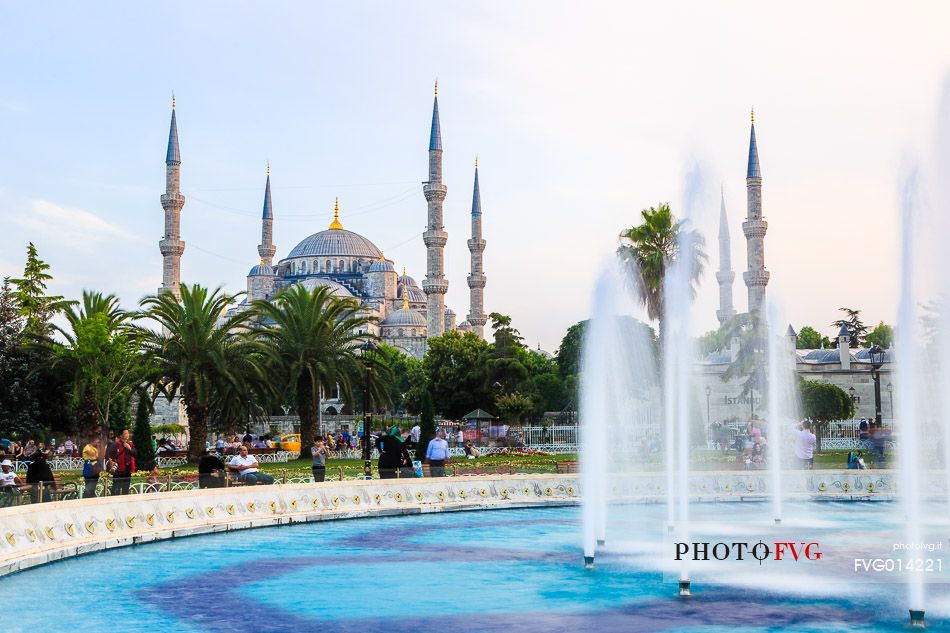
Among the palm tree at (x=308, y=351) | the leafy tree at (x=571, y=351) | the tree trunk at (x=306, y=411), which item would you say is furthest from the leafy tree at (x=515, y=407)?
the tree trunk at (x=306, y=411)

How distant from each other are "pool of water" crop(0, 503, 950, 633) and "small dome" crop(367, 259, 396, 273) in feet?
244

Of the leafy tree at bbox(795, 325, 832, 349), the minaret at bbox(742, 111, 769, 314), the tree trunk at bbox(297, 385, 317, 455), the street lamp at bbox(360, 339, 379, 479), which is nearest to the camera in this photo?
the street lamp at bbox(360, 339, 379, 479)

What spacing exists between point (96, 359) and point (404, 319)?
5453cm

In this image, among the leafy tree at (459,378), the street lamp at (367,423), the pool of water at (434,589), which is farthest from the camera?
the leafy tree at (459,378)

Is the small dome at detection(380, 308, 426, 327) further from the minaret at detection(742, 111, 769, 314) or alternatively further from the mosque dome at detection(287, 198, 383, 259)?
the minaret at detection(742, 111, 769, 314)

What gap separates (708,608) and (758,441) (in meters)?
13.9

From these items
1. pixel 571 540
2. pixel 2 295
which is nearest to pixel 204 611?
pixel 571 540

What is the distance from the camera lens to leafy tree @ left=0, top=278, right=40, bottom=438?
90.9ft

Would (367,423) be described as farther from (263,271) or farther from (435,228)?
(263,271)

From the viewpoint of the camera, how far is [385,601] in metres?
8.16

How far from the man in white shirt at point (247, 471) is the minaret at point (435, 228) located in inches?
1546

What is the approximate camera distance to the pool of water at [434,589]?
728 cm

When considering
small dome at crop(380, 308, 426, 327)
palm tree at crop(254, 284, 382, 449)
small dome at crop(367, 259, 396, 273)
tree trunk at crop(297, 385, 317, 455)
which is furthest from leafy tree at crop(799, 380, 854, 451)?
small dome at crop(367, 259, 396, 273)

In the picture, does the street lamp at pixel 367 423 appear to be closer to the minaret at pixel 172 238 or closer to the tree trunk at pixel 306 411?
the tree trunk at pixel 306 411
